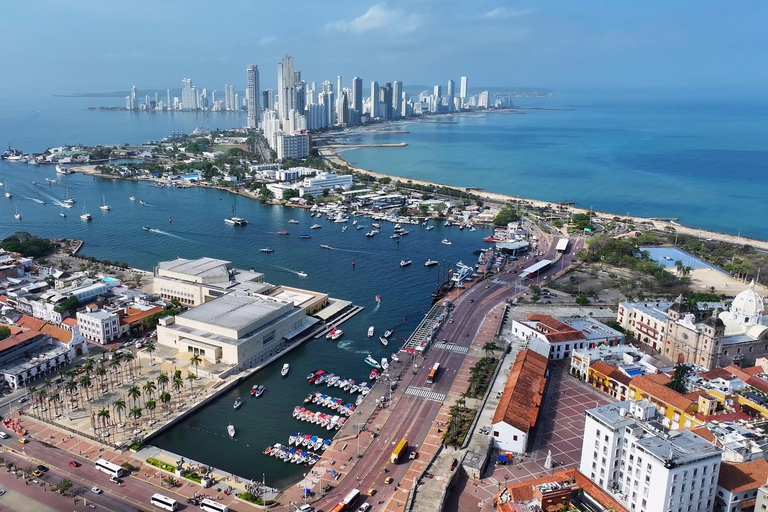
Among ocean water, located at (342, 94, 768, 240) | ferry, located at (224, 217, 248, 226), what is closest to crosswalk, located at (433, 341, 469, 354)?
ferry, located at (224, 217, 248, 226)

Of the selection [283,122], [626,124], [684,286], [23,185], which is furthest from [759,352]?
[626,124]

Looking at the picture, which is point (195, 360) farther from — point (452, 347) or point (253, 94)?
point (253, 94)

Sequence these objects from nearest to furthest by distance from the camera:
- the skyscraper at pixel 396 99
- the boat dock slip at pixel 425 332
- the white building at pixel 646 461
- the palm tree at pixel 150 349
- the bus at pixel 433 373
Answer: the white building at pixel 646 461, the bus at pixel 433 373, the palm tree at pixel 150 349, the boat dock slip at pixel 425 332, the skyscraper at pixel 396 99

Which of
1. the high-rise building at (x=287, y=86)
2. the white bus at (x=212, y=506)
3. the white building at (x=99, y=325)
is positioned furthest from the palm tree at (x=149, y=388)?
the high-rise building at (x=287, y=86)

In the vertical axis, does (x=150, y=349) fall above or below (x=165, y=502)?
above

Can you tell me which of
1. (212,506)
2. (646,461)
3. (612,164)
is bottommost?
(212,506)

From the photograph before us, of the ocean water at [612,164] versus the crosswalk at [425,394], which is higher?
the ocean water at [612,164]

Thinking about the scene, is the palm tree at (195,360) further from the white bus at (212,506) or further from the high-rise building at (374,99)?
the high-rise building at (374,99)

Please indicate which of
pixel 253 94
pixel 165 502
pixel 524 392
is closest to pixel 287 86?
pixel 253 94
